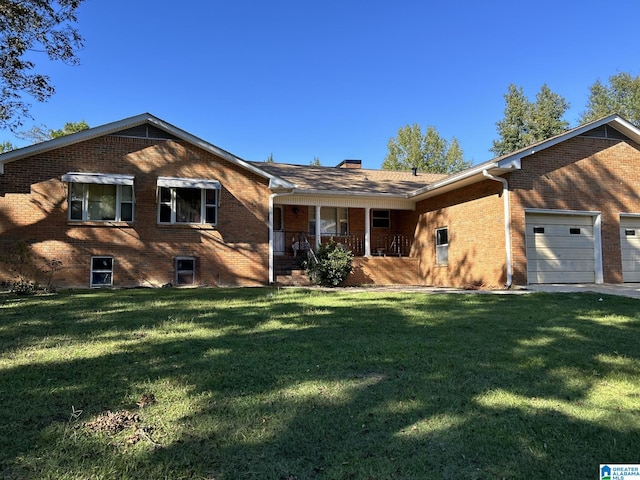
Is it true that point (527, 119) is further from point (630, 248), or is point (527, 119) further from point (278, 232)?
point (278, 232)

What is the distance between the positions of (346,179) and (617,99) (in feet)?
105

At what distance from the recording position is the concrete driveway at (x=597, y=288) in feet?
36.2

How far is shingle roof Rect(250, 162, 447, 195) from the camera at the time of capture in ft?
53.3

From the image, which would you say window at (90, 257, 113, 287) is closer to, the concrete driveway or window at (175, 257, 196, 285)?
window at (175, 257, 196, 285)

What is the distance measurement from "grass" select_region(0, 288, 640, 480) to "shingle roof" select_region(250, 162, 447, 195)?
386 inches

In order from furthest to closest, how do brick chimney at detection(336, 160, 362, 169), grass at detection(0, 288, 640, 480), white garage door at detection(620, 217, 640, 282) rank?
brick chimney at detection(336, 160, 362, 169) → white garage door at detection(620, 217, 640, 282) → grass at detection(0, 288, 640, 480)

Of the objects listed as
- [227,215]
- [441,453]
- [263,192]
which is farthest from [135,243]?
[441,453]

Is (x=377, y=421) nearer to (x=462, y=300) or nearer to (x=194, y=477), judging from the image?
(x=194, y=477)

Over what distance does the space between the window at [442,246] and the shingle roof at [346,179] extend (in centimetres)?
209

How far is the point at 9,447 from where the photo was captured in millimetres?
2775

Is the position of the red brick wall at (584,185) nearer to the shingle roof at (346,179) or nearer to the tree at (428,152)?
the shingle roof at (346,179)

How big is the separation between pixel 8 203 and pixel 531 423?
13830 millimetres

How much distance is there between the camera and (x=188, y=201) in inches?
548

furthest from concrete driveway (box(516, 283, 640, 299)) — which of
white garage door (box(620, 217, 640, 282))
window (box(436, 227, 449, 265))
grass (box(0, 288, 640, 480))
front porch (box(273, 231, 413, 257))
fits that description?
front porch (box(273, 231, 413, 257))
